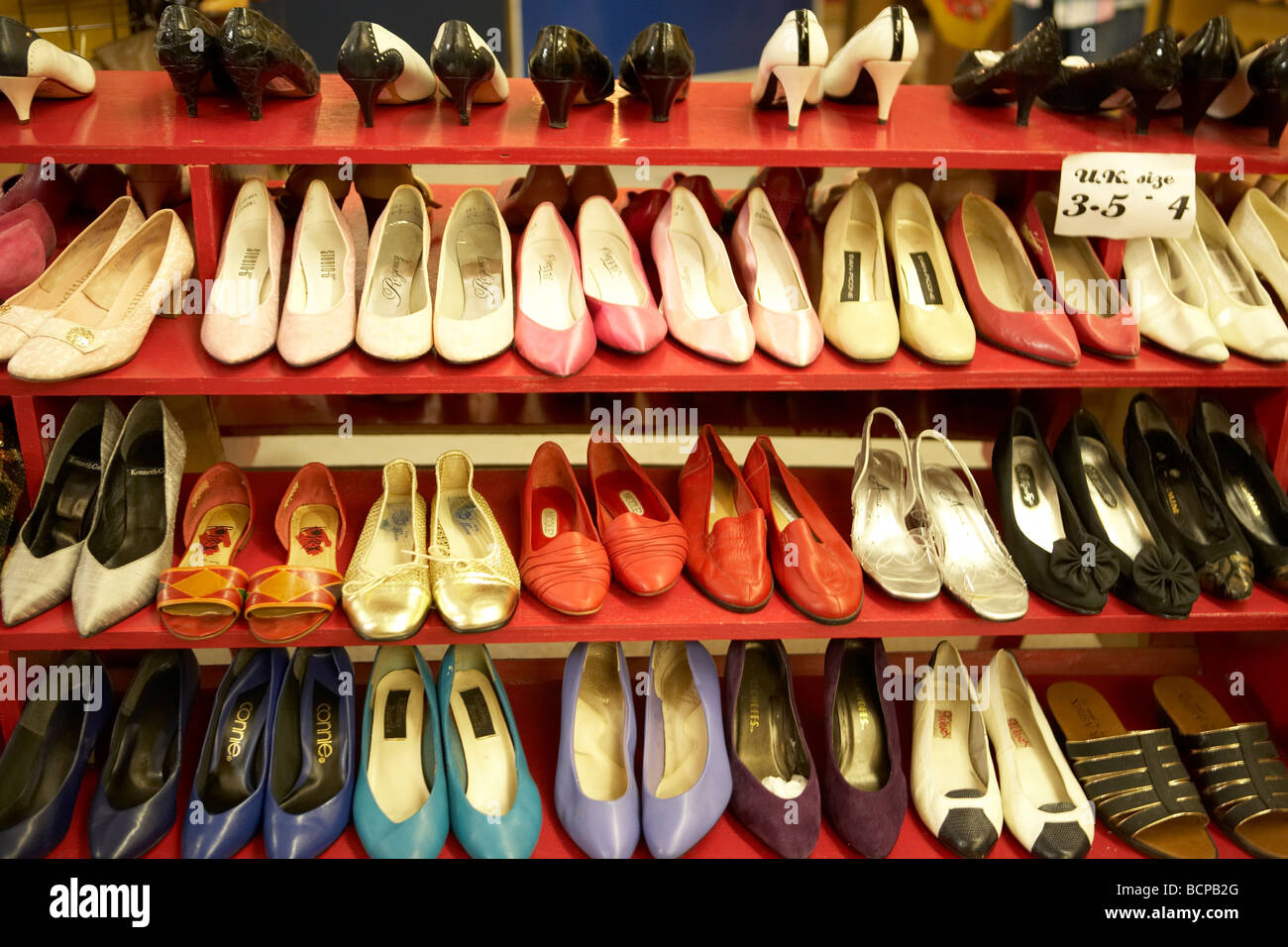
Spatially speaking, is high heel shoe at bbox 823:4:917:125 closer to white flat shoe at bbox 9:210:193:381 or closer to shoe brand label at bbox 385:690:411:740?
white flat shoe at bbox 9:210:193:381

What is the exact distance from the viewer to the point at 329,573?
171 cm

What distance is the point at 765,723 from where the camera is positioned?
77.7 inches

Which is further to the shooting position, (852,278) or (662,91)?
(852,278)

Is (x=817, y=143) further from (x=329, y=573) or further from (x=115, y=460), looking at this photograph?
(x=115, y=460)

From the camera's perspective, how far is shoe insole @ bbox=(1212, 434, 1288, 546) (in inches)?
73.7

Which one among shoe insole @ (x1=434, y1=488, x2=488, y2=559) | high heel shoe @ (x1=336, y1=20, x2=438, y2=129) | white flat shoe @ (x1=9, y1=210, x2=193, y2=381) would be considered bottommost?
shoe insole @ (x1=434, y1=488, x2=488, y2=559)

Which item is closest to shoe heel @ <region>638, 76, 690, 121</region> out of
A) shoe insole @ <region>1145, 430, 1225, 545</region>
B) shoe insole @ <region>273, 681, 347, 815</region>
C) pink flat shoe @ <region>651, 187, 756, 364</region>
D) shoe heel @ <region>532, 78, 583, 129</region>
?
shoe heel @ <region>532, 78, 583, 129</region>

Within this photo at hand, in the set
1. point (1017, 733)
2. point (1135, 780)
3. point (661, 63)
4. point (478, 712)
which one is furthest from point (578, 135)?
point (1135, 780)

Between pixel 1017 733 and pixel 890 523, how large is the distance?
50cm

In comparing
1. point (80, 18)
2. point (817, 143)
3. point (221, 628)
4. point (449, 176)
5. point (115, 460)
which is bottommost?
point (221, 628)

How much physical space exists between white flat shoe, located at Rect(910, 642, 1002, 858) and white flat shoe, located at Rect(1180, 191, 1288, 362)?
758mm

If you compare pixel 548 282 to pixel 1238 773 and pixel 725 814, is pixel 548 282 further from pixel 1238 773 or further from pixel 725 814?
pixel 1238 773

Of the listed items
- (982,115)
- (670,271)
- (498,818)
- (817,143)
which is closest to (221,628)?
(498,818)

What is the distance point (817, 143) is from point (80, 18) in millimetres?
2293
